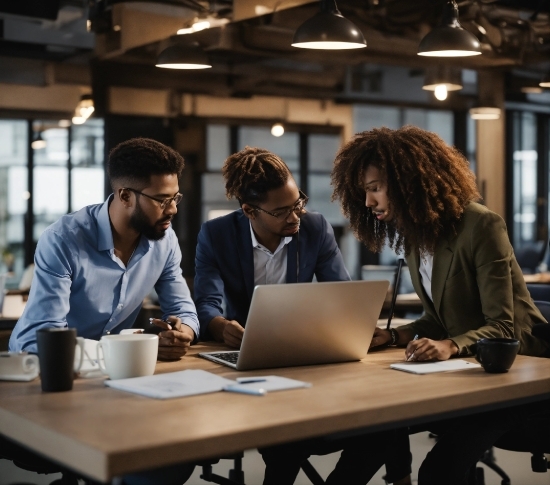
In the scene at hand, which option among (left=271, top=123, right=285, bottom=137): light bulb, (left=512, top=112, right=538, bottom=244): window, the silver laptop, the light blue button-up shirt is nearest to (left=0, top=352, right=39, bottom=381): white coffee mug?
the light blue button-up shirt

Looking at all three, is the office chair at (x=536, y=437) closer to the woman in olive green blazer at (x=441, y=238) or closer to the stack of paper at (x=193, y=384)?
the woman in olive green blazer at (x=441, y=238)

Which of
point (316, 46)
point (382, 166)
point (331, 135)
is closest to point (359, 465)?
point (382, 166)

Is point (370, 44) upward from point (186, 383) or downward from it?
upward

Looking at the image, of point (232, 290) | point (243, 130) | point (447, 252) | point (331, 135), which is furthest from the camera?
point (331, 135)

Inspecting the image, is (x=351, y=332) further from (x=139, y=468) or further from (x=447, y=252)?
(x=139, y=468)

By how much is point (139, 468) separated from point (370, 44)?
7.90 meters

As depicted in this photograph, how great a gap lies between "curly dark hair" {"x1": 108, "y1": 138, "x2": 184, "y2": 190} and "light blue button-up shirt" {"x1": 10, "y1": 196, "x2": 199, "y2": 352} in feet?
0.39

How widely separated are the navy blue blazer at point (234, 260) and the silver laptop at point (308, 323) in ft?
2.69

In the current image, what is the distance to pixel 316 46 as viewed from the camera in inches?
139

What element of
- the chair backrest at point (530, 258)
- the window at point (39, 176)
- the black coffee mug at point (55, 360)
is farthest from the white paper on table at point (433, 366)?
the chair backrest at point (530, 258)

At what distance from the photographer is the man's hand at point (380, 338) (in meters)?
2.64

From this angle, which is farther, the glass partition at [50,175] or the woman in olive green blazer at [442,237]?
the glass partition at [50,175]

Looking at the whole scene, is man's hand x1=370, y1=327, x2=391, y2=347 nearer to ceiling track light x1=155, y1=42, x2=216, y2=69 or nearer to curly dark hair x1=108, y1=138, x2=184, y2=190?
curly dark hair x1=108, y1=138, x2=184, y2=190

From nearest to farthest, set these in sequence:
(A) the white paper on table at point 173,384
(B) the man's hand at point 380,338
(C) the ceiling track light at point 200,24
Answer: (A) the white paper on table at point 173,384
(B) the man's hand at point 380,338
(C) the ceiling track light at point 200,24
